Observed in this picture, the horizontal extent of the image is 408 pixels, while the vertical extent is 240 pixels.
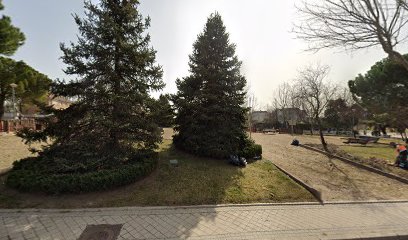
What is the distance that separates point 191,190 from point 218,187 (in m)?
0.94

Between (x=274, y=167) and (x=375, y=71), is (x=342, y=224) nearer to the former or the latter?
(x=274, y=167)

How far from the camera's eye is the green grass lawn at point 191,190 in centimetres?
629

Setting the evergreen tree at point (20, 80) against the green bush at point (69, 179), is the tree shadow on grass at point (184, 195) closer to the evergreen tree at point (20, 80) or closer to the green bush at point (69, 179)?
the green bush at point (69, 179)

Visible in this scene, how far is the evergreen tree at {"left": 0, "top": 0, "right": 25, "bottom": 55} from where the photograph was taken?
1514 centimetres

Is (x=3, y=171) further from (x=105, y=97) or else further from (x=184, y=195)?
(x=184, y=195)

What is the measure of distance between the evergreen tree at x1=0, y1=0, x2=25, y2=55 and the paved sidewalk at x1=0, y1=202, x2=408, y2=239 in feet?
49.2

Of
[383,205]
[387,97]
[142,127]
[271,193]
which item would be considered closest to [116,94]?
[142,127]

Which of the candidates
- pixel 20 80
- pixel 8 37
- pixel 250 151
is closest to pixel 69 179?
Result: pixel 250 151

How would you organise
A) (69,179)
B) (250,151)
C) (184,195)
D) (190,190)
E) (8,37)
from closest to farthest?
(69,179), (184,195), (190,190), (250,151), (8,37)

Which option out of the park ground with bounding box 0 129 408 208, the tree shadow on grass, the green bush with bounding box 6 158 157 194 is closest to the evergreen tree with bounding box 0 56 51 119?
the park ground with bounding box 0 129 408 208

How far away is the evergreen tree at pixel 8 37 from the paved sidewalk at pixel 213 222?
14984mm

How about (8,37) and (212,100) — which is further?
(8,37)

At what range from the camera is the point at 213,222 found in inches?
217

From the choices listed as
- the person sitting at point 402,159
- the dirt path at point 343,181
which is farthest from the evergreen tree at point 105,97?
the person sitting at point 402,159
